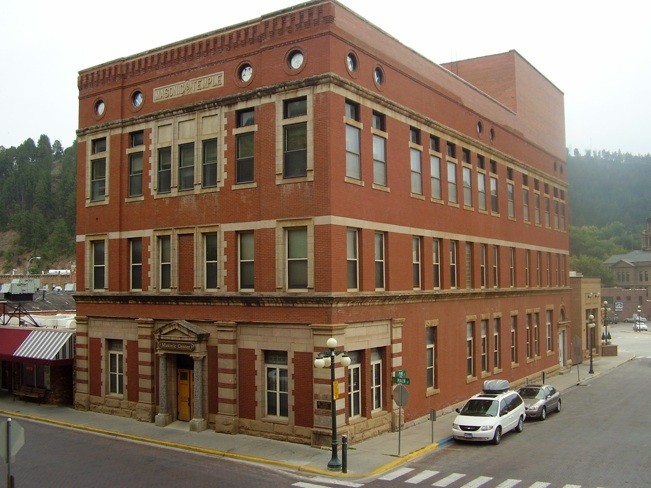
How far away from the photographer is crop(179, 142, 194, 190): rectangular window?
Answer: 28.7 meters

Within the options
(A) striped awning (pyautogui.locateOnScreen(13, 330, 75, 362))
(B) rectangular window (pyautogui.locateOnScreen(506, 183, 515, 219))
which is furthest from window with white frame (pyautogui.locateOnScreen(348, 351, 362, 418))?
(B) rectangular window (pyautogui.locateOnScreen(506, 183, 515, 219))

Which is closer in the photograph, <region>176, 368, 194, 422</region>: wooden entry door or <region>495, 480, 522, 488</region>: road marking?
<region>495, 480, 522, 488</region>: road marking

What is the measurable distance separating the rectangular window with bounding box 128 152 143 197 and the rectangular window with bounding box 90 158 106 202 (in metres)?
1.93

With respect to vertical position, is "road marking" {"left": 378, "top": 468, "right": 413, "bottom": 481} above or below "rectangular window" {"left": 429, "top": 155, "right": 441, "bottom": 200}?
below

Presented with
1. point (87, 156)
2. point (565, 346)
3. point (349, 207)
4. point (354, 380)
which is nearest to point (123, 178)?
point (87, 156)

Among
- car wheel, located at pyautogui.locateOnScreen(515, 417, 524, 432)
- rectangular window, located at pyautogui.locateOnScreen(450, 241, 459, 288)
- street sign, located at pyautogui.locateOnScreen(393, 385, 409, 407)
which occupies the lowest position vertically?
car wheel, located at pyautogui.locateOnScreen(515, 417, 524, 432)

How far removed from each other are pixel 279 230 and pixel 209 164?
4.96 m

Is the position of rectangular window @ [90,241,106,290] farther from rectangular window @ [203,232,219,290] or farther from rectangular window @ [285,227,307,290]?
rectangular window @ [285,227,307,290]

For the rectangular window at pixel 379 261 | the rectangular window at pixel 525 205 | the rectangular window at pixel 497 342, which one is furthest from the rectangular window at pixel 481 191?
the rectangular window at pixel 379 261

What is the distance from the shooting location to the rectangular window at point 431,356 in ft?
100

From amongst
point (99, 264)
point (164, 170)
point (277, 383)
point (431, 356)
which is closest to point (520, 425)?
point (431, 356)

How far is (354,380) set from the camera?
2539 cm

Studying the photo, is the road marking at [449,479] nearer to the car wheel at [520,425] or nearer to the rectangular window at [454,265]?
the car wheel at [520,425]

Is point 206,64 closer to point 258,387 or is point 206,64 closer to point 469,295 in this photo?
point 258,387
